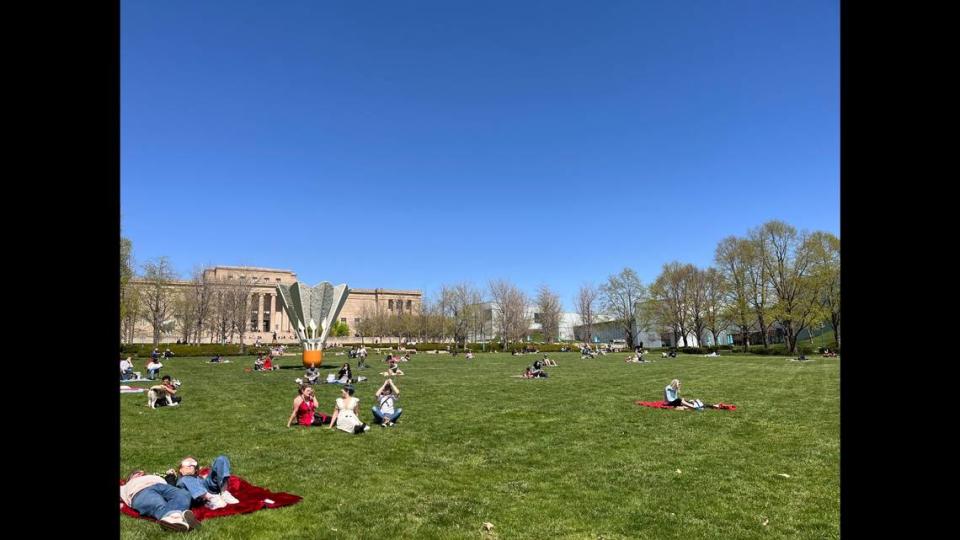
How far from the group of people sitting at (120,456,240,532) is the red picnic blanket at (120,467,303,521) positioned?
0.08 m

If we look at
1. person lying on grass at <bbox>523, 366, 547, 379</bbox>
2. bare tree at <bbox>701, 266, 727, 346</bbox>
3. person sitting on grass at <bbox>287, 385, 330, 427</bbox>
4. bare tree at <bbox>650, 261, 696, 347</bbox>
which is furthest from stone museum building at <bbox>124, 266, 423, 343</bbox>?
person sitting on grass at <bbox>287, 385, 330, 427</bbox>

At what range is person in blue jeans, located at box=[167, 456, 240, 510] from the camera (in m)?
7.60

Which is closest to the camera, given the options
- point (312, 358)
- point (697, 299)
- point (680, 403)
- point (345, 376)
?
point (680, 403)

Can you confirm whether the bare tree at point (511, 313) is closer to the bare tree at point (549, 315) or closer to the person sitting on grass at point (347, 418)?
the bare tree at point (549, 315)

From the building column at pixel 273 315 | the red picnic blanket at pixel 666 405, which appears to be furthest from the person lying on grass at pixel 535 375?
the building column at pixel 273 315

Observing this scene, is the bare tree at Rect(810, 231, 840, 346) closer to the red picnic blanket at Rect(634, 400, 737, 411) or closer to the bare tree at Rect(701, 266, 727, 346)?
the bare tree at Rect(701, 266, 727, 346)

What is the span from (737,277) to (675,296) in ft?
44.5

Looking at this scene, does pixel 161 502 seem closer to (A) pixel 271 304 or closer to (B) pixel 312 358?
(B) pixel 312 358

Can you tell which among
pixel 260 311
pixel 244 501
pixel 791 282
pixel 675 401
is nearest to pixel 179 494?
pixel 244 501

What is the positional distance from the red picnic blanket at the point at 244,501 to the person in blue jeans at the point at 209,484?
0.32ft

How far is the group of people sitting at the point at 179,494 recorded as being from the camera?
6.86 metres

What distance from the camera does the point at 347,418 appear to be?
45.5ft

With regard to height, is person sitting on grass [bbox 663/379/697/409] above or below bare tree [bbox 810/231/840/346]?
below
